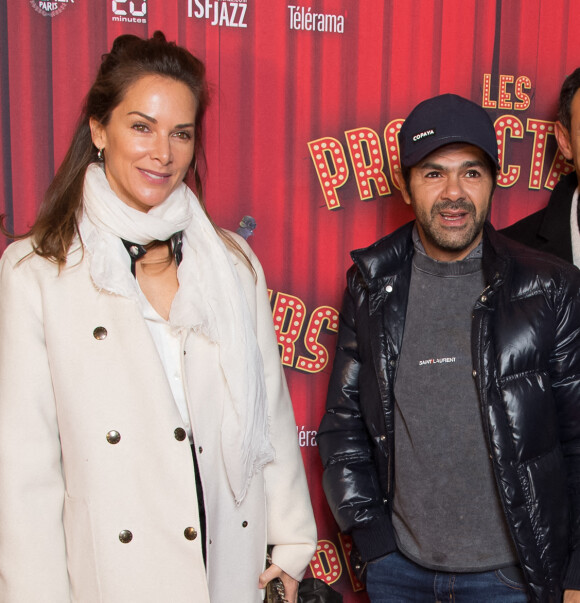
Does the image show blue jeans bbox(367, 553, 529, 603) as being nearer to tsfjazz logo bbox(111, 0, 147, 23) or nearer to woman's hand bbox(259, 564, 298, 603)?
woman's hand bbox(259, 564, 298, 603)

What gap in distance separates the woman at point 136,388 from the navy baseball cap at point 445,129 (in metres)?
0.59

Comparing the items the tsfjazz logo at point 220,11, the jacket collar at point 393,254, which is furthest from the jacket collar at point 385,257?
the tsfjazz logo at point 220,11

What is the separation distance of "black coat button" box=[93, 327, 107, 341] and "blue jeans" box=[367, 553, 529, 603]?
98 centimetres

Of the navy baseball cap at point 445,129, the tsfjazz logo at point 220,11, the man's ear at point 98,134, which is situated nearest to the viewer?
the man's ear at point 98,134

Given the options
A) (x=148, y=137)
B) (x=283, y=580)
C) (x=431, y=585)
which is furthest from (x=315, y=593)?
(x=148, y=137)

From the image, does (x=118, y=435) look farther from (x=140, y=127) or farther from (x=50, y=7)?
(x=50, y=7)

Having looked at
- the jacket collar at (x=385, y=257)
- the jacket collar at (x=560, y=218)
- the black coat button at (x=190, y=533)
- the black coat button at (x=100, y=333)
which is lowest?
the black coat button at (x=190, y=533)

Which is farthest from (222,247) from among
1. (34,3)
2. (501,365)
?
(34,3)

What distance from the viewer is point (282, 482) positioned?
1.92 metres

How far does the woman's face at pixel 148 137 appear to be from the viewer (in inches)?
68.0

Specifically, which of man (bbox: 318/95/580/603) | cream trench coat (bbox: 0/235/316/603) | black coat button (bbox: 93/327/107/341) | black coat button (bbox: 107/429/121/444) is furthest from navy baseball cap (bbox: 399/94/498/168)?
black coat button (bbox: 107/429/121/444)

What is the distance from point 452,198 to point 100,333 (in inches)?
38.9

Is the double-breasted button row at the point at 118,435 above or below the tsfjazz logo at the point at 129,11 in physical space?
below

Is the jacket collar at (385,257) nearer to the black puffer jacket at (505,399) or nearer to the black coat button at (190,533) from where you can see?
the black puffer jacket at (505,399)
